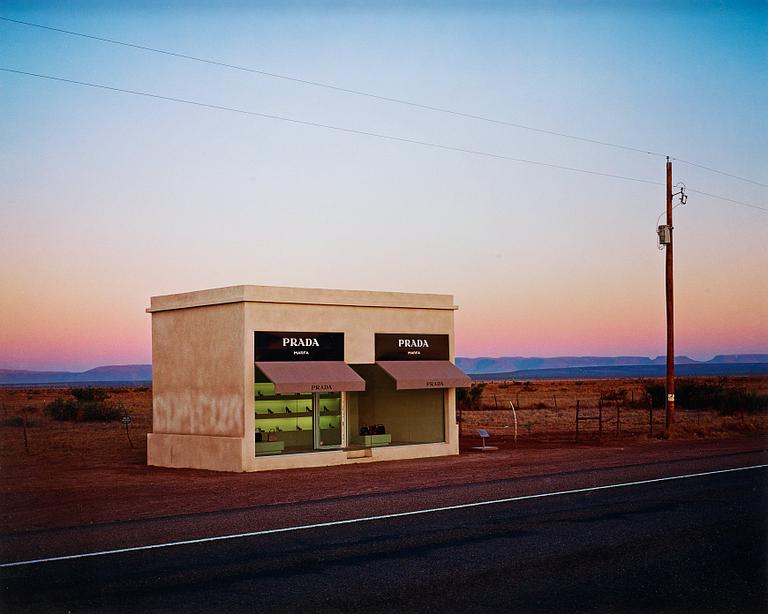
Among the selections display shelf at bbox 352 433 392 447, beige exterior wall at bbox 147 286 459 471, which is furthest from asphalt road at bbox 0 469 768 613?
display shelf at bbox 352 433 392 447

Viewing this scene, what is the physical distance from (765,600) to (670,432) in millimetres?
25986

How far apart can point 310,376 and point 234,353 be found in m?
2.11

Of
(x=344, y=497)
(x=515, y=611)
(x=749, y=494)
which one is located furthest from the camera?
(x=344, y=497)

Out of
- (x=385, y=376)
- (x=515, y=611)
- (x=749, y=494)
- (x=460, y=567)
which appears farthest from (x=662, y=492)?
(x=385, y=376)

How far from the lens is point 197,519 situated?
1517cm

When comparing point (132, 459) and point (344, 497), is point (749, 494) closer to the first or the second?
point (344, 497)

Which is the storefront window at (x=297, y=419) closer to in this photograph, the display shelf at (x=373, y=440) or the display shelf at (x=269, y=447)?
the display shelf at (x=269, y=447)

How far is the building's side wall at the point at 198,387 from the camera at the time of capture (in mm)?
23891

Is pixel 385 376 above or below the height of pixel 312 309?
below

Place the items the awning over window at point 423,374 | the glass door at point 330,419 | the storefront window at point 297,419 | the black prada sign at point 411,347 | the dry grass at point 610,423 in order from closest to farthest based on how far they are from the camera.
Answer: the storefront window at point 297,419, the awning over window at point 423,374, the black prada sign at point 411,347, the glass door at point 330,419, the dry grass at point 610,423

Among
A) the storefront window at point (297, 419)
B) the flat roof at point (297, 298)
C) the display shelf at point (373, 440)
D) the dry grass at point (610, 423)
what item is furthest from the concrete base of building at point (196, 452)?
the dry grass at point (610, 423)

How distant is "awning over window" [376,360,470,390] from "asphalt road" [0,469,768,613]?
11.8m

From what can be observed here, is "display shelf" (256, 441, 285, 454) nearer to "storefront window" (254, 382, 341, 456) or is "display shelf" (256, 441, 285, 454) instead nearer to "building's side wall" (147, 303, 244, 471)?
"storefront window" (254, 382, 341, 456)

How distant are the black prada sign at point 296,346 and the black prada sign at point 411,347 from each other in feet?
5.28
